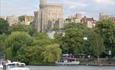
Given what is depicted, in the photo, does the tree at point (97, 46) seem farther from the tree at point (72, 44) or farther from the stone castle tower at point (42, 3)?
the stone castle tower at point (42, 3)

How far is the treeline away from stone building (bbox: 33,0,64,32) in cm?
6696

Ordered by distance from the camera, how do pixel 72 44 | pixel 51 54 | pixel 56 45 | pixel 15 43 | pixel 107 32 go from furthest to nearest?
pixel 107 32, pixel 72 44, pixel 15 43, pixel 56 45, pixel 51 54

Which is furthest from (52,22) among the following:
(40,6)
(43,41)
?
(43,41)

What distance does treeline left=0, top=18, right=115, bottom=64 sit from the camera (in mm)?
82000

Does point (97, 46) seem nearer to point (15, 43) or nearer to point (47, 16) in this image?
point (15, 43)

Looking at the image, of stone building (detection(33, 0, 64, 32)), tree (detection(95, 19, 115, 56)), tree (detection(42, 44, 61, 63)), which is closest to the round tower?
stone building (detection(33, 0, 64, 32))

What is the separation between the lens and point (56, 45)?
3265 inches

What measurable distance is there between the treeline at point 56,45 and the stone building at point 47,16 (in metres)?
67.0

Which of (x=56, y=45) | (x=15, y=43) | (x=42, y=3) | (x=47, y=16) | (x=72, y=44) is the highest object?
(x=42, y=3)

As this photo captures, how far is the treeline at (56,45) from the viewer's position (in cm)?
8200

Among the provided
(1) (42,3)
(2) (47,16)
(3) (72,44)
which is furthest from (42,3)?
(3) (72,44)

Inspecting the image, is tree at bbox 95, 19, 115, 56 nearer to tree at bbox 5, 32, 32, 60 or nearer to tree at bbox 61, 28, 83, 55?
tree at bbox 61, 28, 83, 55

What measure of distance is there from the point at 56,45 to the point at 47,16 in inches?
4127

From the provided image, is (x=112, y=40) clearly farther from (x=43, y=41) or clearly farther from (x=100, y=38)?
(x=43, y=41)
